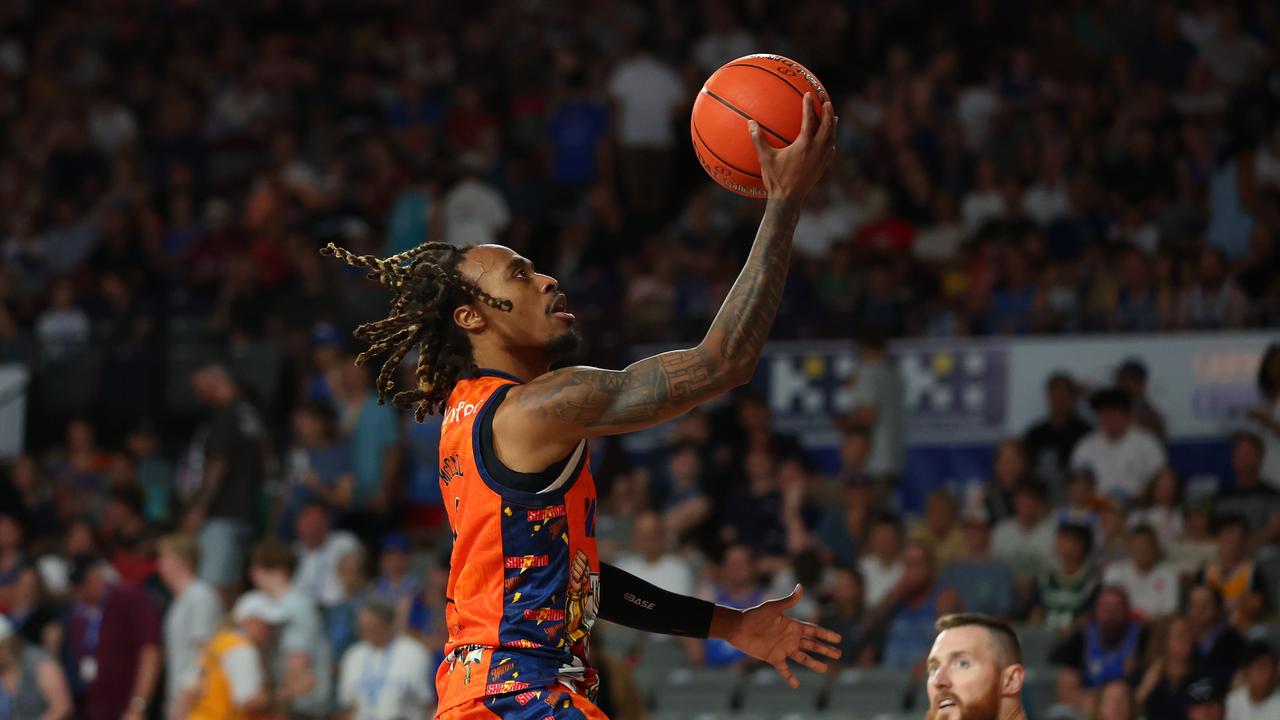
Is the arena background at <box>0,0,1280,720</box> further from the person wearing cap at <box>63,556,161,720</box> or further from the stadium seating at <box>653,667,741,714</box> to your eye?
the person wearing cap at <box>63,556,161,720</box>

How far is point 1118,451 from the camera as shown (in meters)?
11.5

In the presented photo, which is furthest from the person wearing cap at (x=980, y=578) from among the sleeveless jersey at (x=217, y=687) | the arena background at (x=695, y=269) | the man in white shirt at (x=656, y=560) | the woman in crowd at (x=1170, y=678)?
the sleeveless jersey at (x=217, y=687)

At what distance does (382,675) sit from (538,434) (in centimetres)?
715

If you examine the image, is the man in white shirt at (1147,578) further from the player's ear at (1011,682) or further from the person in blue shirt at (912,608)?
the player's ear at (1011,682)

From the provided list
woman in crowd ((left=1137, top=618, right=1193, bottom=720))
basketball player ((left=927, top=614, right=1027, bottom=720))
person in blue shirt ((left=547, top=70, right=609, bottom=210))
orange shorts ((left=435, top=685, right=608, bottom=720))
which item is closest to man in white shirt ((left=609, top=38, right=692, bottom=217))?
person in blue shirt ((left=547, top=70, right=609, bottom=210))

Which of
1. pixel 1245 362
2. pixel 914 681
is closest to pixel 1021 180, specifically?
pixel 1245 362

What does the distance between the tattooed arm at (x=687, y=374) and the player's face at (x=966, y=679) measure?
1121mm

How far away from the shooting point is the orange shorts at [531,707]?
4.23 meters

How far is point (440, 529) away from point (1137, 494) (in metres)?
5.22

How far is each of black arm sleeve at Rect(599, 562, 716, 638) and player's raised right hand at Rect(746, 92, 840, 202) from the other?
48.6 inches

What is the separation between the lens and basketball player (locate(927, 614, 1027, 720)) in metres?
4.77

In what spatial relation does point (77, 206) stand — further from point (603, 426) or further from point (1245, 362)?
point (603, 426)

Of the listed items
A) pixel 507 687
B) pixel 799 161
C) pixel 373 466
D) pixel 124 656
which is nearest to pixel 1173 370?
pixel 373 466

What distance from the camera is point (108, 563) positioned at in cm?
1288
